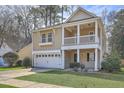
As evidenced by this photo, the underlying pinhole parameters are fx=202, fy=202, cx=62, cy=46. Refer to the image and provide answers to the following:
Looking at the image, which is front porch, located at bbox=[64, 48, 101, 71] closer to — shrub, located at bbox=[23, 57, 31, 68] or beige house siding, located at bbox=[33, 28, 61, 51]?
beige house siding, located at bbox=[33, 28, 61, 51]

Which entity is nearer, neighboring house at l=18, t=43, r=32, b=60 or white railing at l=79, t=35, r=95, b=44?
white railing at l=79, t=35, r=95, b=44

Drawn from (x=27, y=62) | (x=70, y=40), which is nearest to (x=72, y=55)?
(x=70, y=40)

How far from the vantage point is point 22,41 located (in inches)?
1328

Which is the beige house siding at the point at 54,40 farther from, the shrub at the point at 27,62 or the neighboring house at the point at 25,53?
the neighboring house at the point at 25,53

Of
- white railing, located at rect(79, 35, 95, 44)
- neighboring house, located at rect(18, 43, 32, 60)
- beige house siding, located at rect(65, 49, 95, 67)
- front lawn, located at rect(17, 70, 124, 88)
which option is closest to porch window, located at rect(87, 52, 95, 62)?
beige house siding, located at rect(65, 49, 95, 67)

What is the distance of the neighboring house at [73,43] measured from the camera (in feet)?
61.3

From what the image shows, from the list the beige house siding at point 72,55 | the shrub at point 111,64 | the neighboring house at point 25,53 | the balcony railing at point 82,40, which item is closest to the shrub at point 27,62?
the neighboring house at point 25,53

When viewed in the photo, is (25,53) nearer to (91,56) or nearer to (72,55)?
(72,55)

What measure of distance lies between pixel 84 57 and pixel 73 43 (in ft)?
5.74

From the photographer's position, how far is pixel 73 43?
19828 mm

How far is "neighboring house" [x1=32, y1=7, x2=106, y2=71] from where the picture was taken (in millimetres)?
18672
